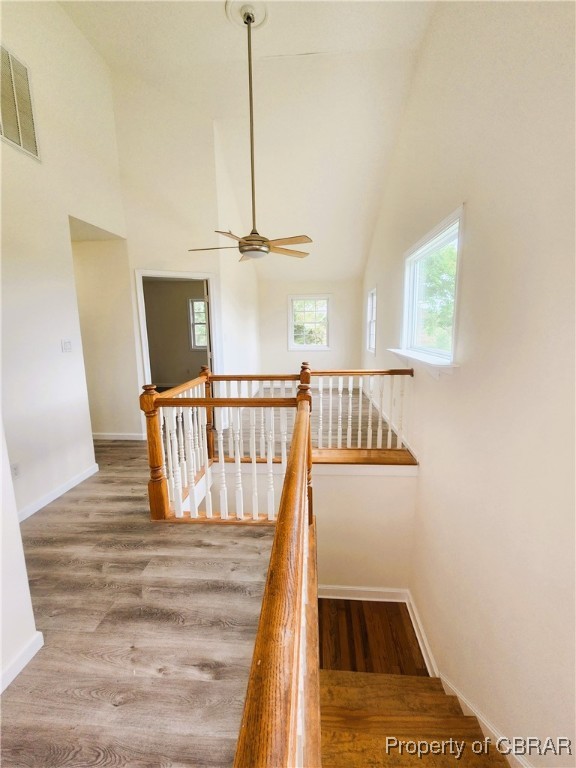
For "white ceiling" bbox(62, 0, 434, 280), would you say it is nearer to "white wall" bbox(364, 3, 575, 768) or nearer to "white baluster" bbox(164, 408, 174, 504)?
"white wall" bbox(364, 3, 575, 768)

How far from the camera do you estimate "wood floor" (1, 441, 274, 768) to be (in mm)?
1105

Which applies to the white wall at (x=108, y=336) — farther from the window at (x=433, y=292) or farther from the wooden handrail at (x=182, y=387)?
the window at (x=433, y=292)

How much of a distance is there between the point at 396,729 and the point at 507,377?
2.01 metres

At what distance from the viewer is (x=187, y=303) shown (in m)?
7.09

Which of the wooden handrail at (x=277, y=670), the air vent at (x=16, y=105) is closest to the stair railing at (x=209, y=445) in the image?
the wooden handrail at (x=277, y=670)

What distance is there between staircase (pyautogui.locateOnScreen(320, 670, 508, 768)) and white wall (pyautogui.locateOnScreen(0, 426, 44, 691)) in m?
1.50

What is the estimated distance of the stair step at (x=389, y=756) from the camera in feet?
5.16

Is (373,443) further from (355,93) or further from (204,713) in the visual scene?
(355,93)

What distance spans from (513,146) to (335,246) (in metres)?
4.46

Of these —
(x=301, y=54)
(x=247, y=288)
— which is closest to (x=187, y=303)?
(x=247, y=288)

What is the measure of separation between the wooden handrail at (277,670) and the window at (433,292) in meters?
2.09

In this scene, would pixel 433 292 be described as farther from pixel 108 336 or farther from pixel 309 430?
pixel 108 336

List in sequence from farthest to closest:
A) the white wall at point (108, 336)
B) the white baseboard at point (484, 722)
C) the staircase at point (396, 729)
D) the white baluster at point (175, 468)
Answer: the white wall at point (108, 336) < the white baluster at point (175, 468) < the staircase at point (396, 729) < the white baseboard at point (484, 722)

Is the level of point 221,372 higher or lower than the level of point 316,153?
lower
